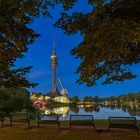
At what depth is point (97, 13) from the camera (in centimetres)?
1562

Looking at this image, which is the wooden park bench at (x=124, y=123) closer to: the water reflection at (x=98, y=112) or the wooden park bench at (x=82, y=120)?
the wooden park bench at (x=82, y=120)

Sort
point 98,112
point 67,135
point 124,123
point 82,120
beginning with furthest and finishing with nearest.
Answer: point 98,112, point 82,120, point 67,135, point 124,123

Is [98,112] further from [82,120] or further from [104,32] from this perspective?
[104,32]

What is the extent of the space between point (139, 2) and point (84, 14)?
373 centimetres

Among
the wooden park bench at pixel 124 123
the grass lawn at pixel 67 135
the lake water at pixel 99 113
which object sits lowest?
the grass lawn at pixel 67 135

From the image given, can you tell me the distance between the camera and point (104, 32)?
603 inches

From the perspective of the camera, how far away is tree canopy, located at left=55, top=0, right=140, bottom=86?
15016 mm

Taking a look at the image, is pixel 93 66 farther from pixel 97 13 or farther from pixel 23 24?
pixel 23 24

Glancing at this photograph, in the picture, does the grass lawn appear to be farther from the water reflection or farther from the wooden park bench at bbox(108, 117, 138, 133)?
the water reflection

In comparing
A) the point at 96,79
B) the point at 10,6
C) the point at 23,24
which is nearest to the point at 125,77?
the point at 96,79

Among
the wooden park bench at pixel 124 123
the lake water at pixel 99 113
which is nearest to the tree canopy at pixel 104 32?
the wooden park bench at pixel 124 123

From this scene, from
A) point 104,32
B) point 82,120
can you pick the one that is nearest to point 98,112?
point 82,120

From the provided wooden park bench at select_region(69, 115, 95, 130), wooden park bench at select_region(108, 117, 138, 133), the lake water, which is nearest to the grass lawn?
wooden park bench at select_region(108, 117, 138, 133)

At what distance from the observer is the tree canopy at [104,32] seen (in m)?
15.0
